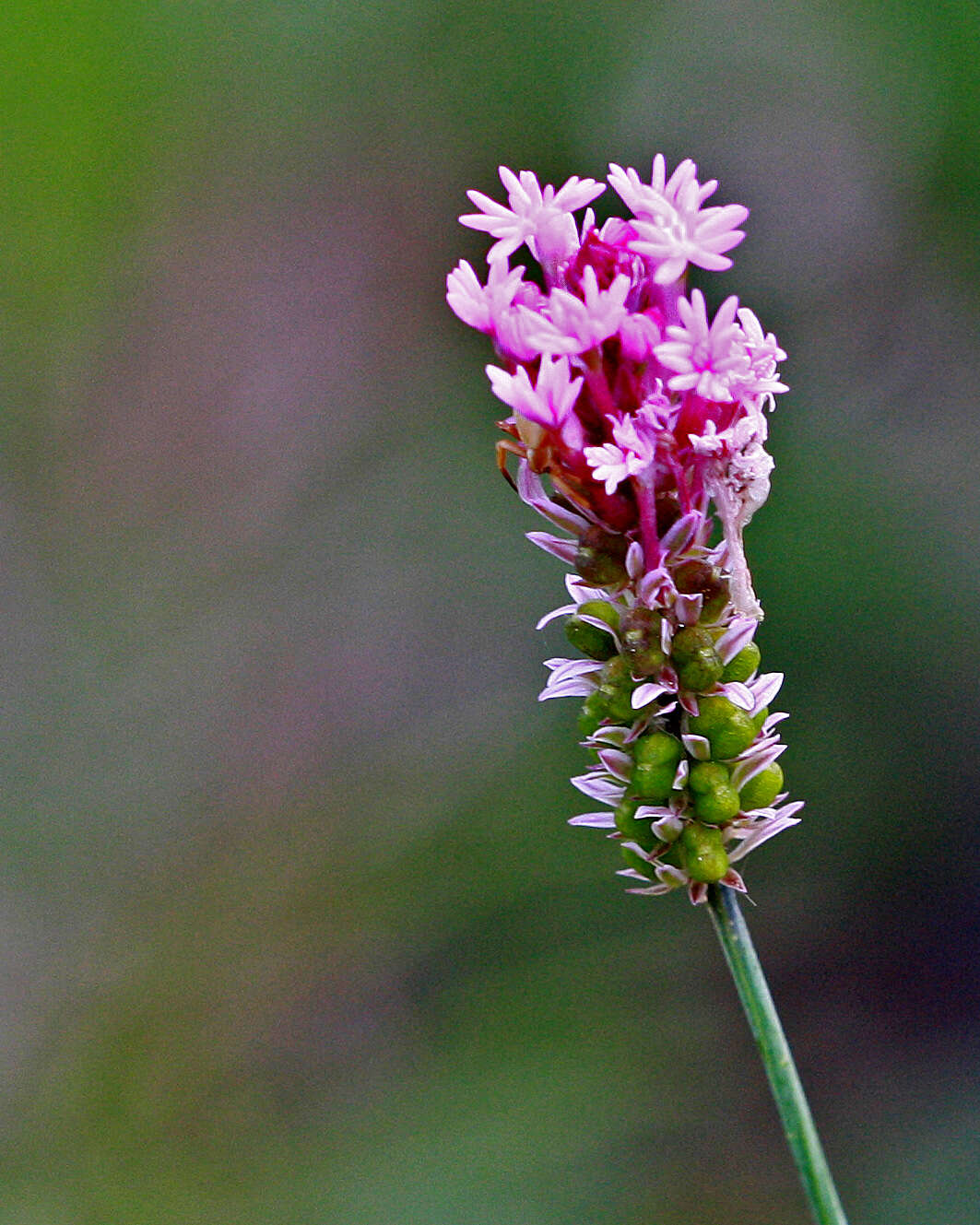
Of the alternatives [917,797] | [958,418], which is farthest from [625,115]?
[917,797]

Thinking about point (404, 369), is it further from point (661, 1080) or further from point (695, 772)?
point (695, 772)

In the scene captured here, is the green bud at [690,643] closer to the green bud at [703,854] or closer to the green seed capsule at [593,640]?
the green seed capsule at [593,640]

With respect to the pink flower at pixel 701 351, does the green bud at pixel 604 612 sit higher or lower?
lower

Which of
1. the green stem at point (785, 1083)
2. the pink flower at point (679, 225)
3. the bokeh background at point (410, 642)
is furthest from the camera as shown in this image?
the bokeh background at point (410, 642)

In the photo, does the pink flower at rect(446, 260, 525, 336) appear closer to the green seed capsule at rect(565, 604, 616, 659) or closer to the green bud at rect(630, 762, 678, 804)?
the green seed capsule at rect(565, 604, 616, 659)

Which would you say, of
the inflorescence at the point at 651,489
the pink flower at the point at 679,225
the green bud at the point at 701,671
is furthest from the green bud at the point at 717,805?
the pink flower at the point at 679,225

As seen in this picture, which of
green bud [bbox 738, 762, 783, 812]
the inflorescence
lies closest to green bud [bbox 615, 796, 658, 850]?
the inflorescence

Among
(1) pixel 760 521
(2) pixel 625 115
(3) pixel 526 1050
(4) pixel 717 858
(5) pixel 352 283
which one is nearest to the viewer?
(4) pixel 717 858

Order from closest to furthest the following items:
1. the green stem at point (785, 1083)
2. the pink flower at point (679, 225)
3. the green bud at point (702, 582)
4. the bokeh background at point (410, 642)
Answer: the green stem at point (785, 1083) → the pink flower at point (679, 225) → the green bud at point (702, 582) → the bokeh background at point (410, 642)

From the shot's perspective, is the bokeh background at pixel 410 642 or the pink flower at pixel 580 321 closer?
the pink flower at pixel 580 321
